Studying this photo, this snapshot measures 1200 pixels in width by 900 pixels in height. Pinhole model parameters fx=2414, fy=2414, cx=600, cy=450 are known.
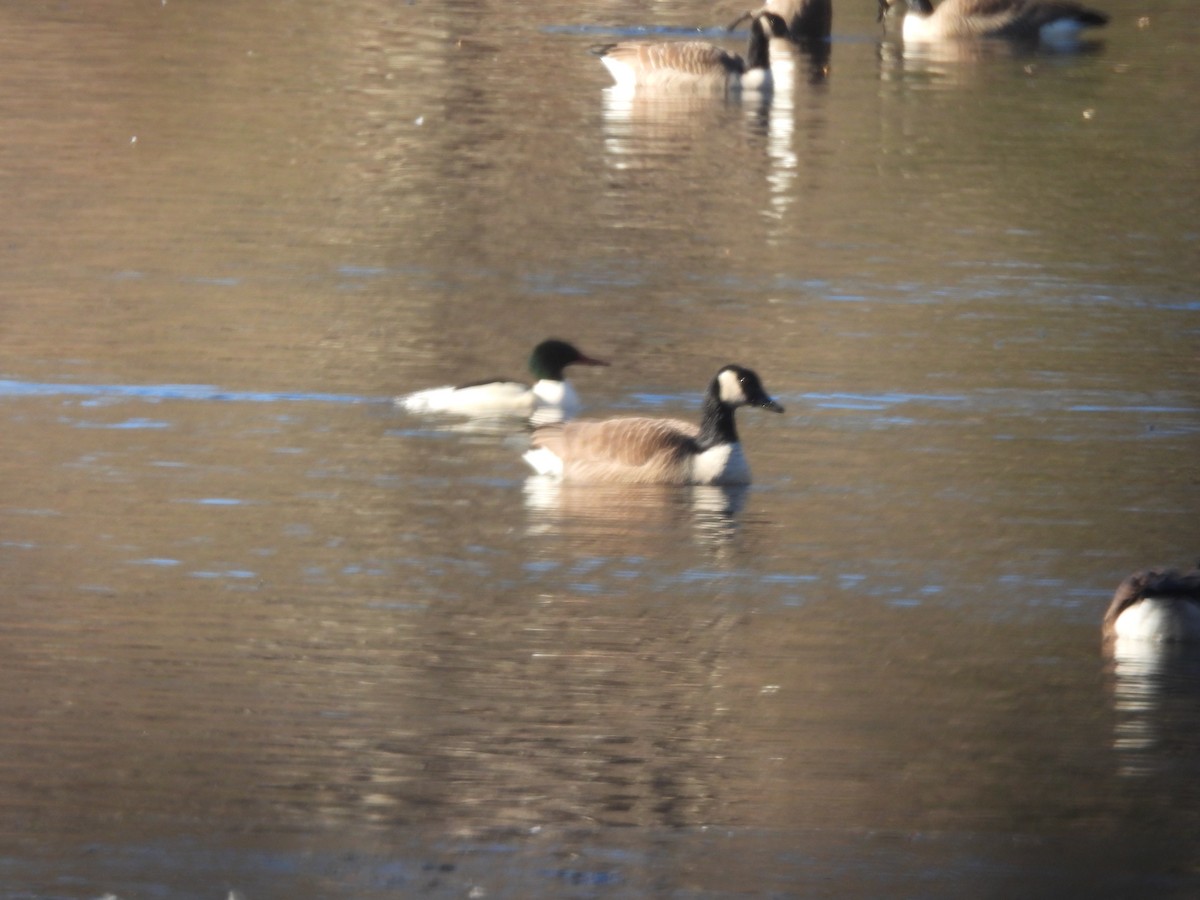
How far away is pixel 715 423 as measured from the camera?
1219 cm

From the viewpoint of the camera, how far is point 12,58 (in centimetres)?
2866

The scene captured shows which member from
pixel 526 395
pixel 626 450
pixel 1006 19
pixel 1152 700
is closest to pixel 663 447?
pixel 626 450

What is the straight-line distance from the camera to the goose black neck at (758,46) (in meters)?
28.2

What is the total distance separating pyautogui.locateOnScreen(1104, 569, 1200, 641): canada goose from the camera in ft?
30.8

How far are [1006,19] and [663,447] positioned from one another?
79.4 feet

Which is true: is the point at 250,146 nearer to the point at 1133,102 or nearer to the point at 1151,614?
the point at 1133,102

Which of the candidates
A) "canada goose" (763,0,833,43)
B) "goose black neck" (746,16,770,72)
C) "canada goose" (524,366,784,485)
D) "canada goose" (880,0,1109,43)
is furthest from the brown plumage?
"canada goose" (880,0,1109,43)

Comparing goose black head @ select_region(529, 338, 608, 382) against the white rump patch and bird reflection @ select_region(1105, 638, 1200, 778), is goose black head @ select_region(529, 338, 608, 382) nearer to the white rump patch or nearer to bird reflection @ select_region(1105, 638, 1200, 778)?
the white rump patch

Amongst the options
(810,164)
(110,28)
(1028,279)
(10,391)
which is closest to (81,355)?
(10,391)

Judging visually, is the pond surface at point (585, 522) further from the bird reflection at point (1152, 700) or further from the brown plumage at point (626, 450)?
the brown plumage at point (626, 450)

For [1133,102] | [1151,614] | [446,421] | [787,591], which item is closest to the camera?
[1151,614]

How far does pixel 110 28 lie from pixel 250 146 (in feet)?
33.8

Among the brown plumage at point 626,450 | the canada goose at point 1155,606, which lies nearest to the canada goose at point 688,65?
the brown plumage at point 626,450

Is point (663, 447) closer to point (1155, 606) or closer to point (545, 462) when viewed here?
point (545, 462)
